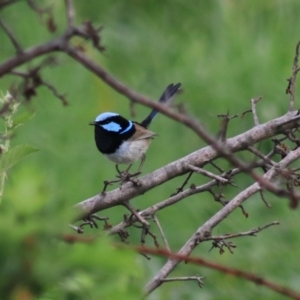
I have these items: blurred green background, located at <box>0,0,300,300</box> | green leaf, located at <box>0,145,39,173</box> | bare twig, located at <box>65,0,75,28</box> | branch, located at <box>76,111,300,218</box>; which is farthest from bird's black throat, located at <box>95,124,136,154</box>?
bare twig, located at <box>65,0,75,28</box>

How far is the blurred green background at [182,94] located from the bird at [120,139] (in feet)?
1.32

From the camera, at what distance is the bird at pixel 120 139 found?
4.14 metres

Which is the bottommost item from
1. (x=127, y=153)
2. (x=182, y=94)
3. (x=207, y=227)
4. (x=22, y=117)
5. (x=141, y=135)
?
(x=207, y=227)

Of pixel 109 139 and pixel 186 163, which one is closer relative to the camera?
pixel 186 163

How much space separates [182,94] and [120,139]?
352cm

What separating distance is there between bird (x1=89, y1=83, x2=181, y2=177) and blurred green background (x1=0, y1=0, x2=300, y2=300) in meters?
0.40

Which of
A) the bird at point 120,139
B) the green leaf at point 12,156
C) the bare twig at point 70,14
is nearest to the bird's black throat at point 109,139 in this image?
the bird at point 120,139

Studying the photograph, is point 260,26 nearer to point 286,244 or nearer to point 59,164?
point 286,244

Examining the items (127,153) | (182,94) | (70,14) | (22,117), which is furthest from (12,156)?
(182,94)

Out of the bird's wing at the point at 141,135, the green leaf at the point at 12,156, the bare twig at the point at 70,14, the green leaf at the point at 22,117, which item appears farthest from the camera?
the bird's wing at the point at 141,135

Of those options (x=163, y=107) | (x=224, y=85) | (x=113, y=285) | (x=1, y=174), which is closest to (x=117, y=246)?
(x=113, y=285)

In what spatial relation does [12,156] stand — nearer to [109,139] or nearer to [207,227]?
[207,227]

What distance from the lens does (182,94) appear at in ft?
25.2

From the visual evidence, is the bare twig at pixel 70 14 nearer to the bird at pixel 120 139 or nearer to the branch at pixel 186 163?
the branch at pixel 186 163
